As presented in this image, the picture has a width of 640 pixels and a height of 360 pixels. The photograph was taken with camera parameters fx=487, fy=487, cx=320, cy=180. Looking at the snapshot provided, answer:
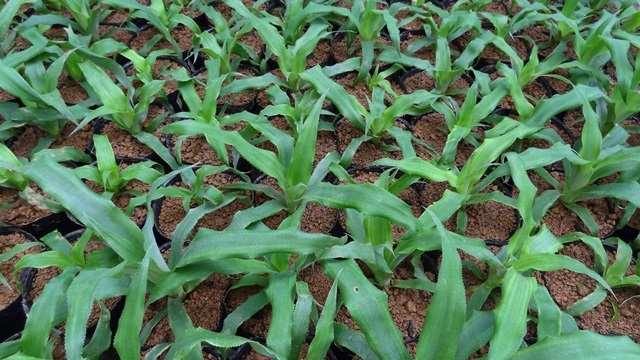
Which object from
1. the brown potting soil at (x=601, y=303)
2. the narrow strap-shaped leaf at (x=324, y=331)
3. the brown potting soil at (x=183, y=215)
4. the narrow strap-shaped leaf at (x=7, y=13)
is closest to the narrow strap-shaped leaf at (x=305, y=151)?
the brown potting soil at (x=183, y=215)

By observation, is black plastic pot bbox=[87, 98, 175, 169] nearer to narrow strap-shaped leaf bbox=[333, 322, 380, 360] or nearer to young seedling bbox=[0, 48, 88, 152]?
young seedling bbox=[0, 48, 88, 152]

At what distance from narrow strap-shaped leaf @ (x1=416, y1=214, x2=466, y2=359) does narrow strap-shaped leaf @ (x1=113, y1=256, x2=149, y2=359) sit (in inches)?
18.5

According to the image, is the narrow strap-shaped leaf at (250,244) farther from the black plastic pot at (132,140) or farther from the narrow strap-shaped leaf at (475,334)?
the black plastic pot at (132,140)

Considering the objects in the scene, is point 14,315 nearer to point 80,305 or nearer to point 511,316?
point 80,305

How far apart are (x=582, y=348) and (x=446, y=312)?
23cm

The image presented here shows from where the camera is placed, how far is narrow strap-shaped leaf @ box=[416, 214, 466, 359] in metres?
0.77

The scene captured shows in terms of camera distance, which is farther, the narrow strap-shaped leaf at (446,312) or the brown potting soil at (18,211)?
the brown potting soil at (18,211)

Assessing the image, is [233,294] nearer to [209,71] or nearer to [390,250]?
[390,250]

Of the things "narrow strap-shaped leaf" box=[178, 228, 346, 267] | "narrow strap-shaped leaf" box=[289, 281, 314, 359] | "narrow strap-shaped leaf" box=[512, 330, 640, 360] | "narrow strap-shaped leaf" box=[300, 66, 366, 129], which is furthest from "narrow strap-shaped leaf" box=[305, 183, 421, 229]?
"narrow strap-shaped leaf" box=[300, 66, 366, 129]

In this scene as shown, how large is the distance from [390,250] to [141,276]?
493 millimetres

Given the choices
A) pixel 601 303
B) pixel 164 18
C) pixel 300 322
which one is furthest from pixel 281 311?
pixel 164 18

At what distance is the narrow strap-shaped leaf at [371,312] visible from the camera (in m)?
0.83

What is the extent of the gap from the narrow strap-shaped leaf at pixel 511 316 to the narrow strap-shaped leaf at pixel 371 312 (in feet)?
0.50

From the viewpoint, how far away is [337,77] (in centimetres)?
165
